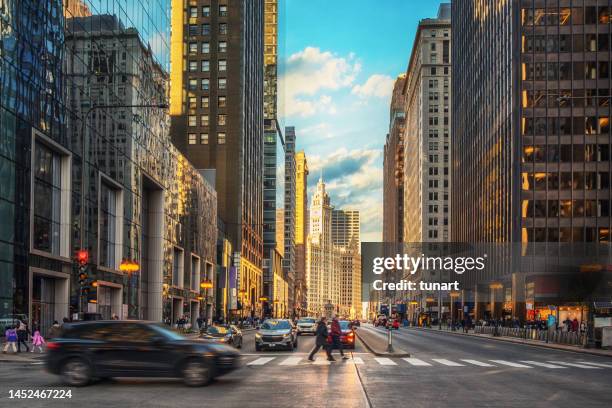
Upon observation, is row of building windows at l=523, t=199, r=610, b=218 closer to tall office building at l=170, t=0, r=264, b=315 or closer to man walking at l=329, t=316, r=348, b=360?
tall office building at l=170, t=0, r=264, b=315

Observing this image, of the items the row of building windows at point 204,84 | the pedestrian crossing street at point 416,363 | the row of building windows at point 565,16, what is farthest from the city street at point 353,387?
the row of building windows at point 204,84

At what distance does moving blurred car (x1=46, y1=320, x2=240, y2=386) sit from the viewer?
17859 mm

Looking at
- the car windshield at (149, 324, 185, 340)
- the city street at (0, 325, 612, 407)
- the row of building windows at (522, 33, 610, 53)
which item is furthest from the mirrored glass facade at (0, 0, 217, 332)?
the row of building windows at (522, 33, 610, 53)

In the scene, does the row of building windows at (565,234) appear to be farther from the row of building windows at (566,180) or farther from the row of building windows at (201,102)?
the row of building windows at (201,102)

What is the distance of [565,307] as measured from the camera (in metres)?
83.8

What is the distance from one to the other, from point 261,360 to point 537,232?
6202 cm

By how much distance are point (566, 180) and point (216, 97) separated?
57.1 meters

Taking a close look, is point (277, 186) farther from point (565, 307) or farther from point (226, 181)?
point (565, 307)

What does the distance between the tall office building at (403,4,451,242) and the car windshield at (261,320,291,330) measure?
410 feet

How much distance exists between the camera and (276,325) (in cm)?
3766

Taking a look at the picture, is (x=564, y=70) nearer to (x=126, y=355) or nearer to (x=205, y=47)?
(x=205, y=47)

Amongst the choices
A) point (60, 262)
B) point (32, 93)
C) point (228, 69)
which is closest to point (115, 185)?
point (60, 262)

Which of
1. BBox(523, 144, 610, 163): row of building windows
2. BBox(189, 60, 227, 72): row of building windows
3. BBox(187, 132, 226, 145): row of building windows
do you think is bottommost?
BBox(523, 144, 610, 163): row of building windows

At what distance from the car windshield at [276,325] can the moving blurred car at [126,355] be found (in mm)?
19148
